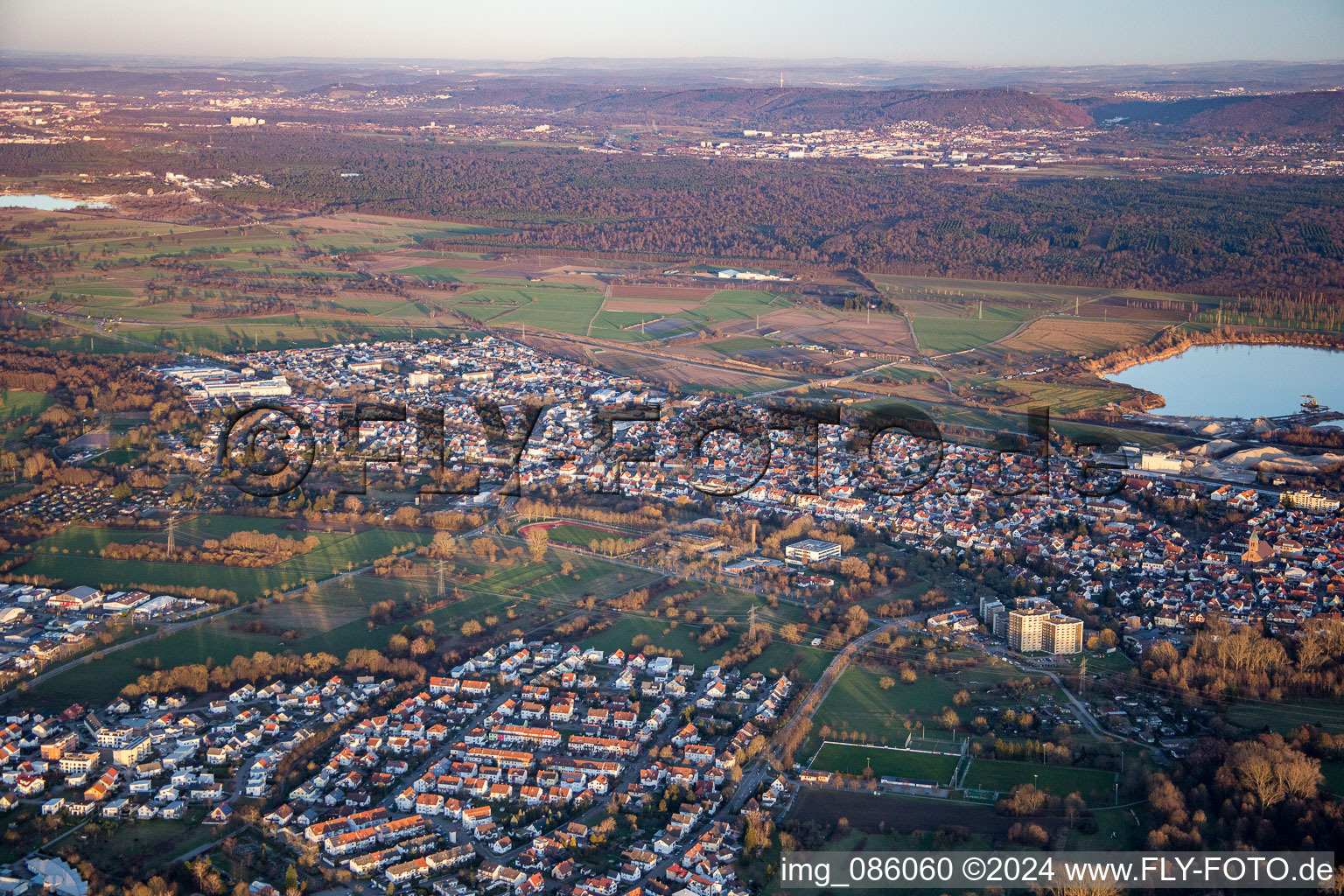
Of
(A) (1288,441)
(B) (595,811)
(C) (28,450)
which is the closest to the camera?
(B) (595,811)

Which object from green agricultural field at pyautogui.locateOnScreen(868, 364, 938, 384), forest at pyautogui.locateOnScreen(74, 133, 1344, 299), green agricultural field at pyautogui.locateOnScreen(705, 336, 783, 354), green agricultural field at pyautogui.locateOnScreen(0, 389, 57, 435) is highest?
forest at pyautogui.locateOnScreen(74, 133, 1344, 299)

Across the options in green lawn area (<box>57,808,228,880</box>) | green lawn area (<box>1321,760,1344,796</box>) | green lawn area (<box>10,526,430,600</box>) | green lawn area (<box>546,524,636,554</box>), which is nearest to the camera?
green lawn area (<box>57,808,228,880</box>)

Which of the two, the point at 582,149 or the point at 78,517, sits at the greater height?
the point at 582,149

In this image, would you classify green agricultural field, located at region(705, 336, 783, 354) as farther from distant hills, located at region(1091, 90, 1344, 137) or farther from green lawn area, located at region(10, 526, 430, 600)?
distant hills, located at region(1091, 90, 1344, 137)

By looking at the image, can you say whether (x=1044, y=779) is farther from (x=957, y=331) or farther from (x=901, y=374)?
(x=957, y=331)

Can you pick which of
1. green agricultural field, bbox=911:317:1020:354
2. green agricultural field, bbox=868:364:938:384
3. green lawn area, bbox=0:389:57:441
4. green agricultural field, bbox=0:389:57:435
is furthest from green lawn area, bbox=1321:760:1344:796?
green agricultural field, bbox=0:389:57:435

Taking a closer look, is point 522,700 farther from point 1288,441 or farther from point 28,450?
point 1288,441

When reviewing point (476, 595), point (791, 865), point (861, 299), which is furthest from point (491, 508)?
point (861, 299)
